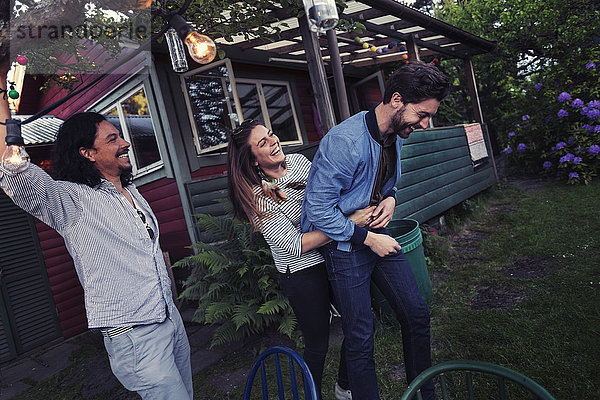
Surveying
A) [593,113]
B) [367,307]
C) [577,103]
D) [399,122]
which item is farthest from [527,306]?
[577,103]

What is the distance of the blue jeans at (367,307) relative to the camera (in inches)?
69.7

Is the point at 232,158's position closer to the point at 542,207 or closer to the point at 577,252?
the point at 577,252

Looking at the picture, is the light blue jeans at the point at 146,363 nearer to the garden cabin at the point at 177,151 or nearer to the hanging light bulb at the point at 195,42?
the hanging light bulb at the point at 195,42

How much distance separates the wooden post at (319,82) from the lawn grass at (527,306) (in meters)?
2.16

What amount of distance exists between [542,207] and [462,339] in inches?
188

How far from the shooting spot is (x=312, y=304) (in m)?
1.91

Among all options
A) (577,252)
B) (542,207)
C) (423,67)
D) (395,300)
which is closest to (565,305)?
(577,252)

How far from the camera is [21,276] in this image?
573 centimetres

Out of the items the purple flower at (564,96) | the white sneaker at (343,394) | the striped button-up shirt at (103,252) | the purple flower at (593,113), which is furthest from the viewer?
the purple flower at (564,96)

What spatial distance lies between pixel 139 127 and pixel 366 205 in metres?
5.46

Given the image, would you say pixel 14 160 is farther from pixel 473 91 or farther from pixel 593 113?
pixel 593 113

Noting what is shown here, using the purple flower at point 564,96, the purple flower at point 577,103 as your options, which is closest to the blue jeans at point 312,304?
the purple flower at point 577,103

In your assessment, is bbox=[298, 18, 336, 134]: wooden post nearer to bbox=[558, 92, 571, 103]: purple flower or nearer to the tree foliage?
bbox=[558, 92, 571, 103]: purple flower

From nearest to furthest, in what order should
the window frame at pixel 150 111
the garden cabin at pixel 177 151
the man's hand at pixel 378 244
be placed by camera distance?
1. the man's hand at pixel 378 244
2. the garden cabin at pixel 177 151
3. the window frame at pixel 150 111
